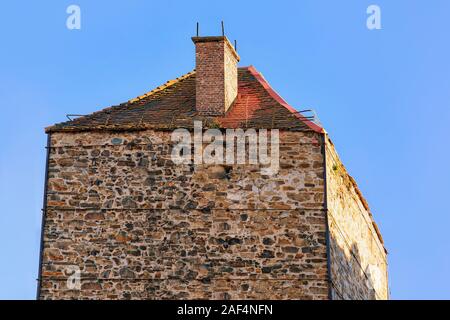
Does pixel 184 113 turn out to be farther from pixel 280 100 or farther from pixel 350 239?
pixel 350 239

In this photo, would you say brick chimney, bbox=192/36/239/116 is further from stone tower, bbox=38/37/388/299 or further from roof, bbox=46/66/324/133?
stone tower, bbox=38/37/388/299

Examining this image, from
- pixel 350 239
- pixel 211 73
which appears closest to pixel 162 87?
pixel 211 73

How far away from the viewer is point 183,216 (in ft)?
90.3

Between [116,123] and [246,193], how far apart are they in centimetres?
368

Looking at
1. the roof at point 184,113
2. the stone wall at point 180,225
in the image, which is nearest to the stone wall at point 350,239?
the stone wall at point 180,225

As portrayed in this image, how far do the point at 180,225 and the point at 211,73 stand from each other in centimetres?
421

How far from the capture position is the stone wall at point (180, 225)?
27.1 meters

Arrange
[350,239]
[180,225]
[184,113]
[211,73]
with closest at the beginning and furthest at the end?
1. [180,225]
2. [184,113]
3. [211,73]
4. [350,239]

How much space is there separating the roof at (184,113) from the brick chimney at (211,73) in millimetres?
320

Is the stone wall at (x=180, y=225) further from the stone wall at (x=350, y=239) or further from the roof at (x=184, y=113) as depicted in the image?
the stone wall at (x=350, y=239)
